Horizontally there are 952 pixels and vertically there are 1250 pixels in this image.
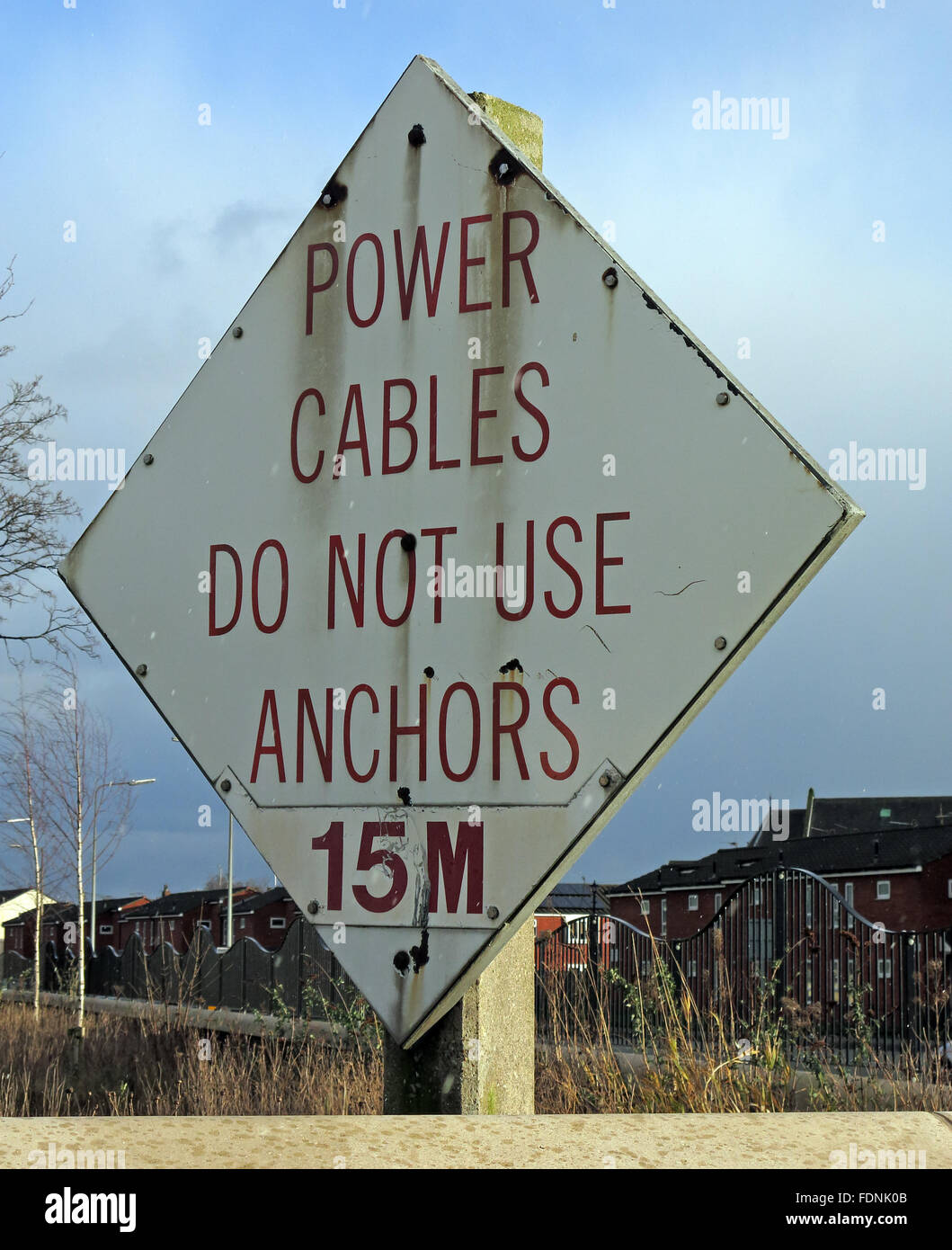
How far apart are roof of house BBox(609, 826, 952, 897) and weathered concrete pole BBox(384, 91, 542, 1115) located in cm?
3014

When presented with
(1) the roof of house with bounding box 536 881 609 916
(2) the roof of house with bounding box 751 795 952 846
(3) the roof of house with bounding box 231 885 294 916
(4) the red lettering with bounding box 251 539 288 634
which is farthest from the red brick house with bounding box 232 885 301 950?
(4) the red lettering with bounding box 251 539 288 634

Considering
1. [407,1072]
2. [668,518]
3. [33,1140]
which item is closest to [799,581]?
[668,518]

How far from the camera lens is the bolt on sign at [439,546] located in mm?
1960

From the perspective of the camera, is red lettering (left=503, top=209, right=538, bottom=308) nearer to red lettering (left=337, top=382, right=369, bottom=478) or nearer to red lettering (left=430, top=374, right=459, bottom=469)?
red lettering (left=430, top=374, right=459, bottom=469)

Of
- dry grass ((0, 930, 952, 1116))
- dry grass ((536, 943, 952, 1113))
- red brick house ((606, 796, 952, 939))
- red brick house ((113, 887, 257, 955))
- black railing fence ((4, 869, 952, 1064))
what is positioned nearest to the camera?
dry grass ((536, 943, 952, 1113))

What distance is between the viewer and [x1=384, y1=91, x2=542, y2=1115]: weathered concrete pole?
2.20 metres

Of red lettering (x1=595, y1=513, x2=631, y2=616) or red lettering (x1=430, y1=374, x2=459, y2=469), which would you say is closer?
red lettering (x1=595, y1=513, x2=631, y2=616)

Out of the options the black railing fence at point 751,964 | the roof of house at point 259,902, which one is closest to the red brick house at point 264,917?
the roof of house at point 259,902

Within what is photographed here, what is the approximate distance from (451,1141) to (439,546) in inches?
38.9

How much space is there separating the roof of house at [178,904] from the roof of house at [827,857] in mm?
22132

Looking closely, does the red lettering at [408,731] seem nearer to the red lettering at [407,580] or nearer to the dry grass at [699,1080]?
the red lettering at [407,580]

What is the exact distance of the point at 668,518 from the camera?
1974mm

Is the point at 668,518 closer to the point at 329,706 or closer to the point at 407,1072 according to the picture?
the point at 329,706

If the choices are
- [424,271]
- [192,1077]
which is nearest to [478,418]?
[424,271]
